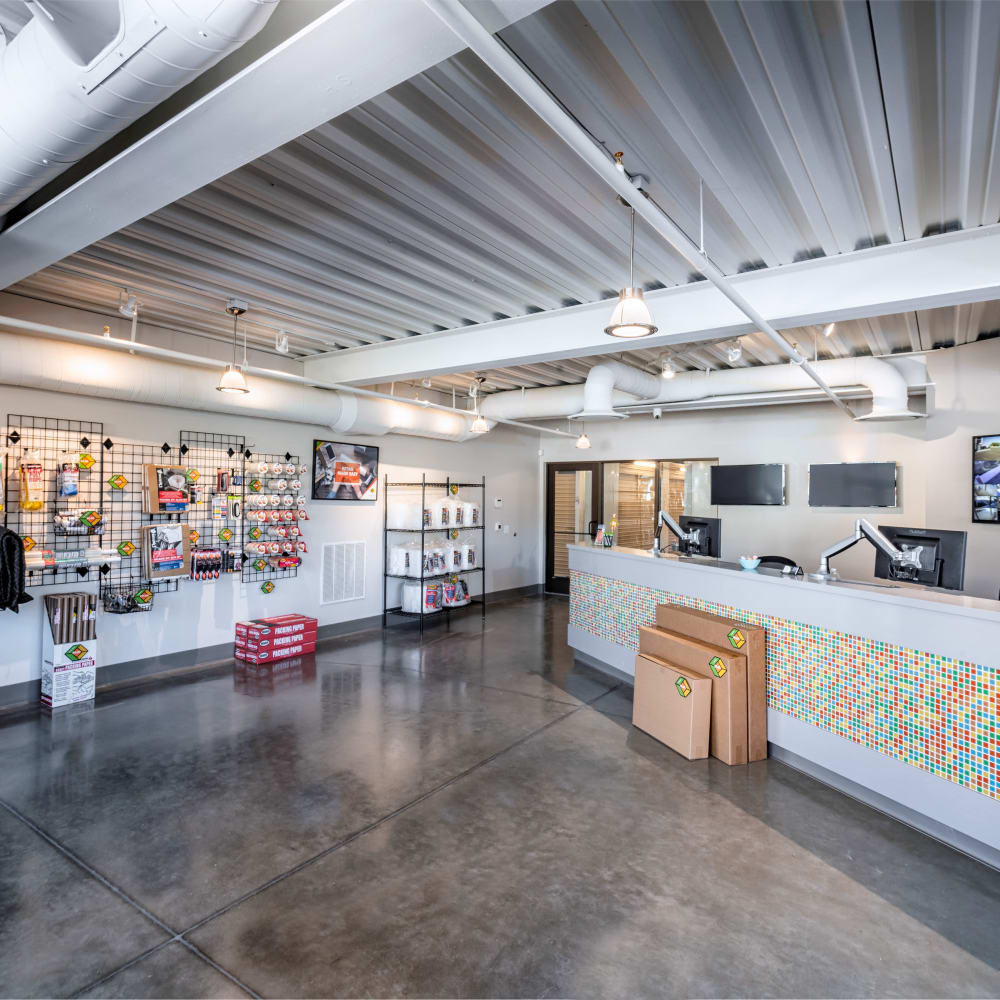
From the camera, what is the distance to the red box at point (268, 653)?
564 cm

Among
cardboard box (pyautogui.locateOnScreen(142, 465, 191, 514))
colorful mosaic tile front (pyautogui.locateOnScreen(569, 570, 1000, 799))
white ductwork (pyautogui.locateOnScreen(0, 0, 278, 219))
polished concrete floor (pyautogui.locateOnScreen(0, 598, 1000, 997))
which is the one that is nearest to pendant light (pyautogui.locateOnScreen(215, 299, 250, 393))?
cardboard box (pyautogui.locateOnScreen(142, 465, 191, 514))

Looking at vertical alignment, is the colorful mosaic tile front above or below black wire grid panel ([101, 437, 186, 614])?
below

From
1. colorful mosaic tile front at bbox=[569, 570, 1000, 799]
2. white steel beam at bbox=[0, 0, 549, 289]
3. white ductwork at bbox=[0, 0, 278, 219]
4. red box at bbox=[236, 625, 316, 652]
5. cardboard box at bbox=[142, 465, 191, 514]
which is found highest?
white steel beam at bbox=[0, 0, 549, 289]

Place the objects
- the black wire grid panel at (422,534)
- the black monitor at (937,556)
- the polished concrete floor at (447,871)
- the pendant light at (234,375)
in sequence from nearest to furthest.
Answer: the polished concrete floor at (447,871) < the black monitor at (937,556) < the pendant light at (234,375) < the black wire grid panel at (422,534)

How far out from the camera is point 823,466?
725 cm

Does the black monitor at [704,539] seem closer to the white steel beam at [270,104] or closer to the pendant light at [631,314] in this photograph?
the pendant light at [631,314]

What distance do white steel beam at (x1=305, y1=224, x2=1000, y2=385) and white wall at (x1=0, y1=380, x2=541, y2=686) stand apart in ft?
6.19

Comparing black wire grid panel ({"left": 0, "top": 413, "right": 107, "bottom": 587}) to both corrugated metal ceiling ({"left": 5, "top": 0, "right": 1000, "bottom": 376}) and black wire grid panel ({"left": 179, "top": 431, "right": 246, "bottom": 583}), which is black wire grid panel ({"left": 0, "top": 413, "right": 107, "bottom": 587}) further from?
corrugated metal ceiling ({"left": 5, "top": 0, "right": 1000, "bottom": 376})

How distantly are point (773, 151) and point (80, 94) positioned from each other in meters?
2.42

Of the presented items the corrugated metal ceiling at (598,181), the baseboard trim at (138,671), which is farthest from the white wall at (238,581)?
the corrugated metal ceiling at (598,181)

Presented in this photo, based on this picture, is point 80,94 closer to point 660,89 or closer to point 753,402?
point 660,89

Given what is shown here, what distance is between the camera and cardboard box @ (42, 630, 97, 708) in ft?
14.4

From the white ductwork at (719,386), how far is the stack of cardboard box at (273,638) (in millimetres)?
3414

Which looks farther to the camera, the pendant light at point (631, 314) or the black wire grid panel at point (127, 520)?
the black wire grid panel at point (127, 520)
